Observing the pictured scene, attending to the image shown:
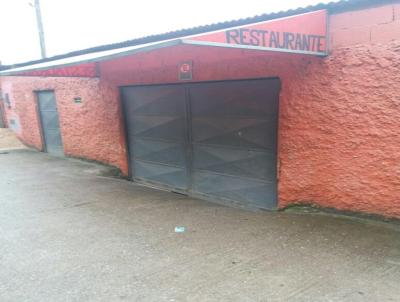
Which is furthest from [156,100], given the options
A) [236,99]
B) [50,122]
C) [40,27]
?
[40,27]

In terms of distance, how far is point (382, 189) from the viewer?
4246 millimetres

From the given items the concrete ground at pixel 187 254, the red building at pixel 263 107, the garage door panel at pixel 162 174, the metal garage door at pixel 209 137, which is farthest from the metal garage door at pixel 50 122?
the concrete ground at pixel 187 254

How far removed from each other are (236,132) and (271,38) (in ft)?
7.70

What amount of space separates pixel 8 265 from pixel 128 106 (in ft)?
15.1

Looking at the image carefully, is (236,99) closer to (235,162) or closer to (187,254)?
(235,162)

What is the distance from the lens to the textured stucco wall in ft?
26.6

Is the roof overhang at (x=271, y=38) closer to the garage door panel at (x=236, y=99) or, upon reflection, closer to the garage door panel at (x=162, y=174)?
the garage door panel at (x=236, y=99)

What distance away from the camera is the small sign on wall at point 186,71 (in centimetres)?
613

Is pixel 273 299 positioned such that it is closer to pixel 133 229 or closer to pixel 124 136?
pixel 133 229

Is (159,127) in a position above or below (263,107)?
below

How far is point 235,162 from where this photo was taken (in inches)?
232

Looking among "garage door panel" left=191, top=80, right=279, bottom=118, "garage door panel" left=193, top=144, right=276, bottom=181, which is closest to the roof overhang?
"garage door panel" left=191, top=80, right=279, bottom=118

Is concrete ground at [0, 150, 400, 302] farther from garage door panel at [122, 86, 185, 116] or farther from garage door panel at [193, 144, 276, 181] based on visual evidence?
garage door panel at [122, 86, 185, 116]

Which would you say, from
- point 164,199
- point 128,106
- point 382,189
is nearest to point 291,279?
point 382,189
